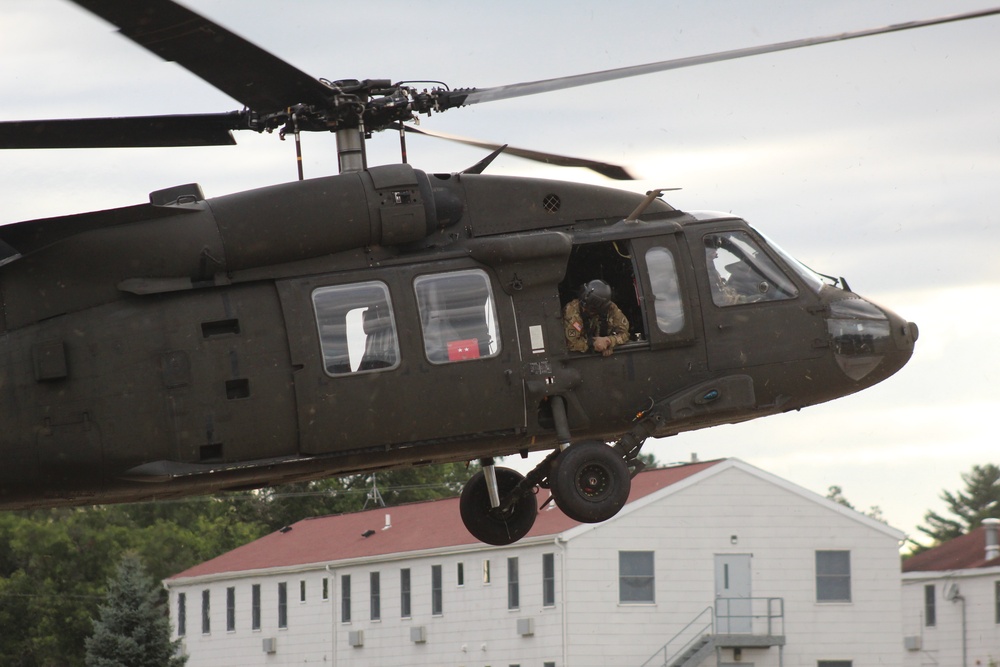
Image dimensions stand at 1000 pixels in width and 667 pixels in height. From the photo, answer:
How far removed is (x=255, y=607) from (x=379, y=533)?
5224 millimetres

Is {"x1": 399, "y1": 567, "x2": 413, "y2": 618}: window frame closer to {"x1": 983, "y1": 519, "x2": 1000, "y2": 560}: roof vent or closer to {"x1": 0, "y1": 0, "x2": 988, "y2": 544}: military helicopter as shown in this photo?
{"x1": 983, "y1": 519, "x2": 1000, "y2": 560}: roof vent

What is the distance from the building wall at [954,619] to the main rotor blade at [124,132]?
38739 millimetres

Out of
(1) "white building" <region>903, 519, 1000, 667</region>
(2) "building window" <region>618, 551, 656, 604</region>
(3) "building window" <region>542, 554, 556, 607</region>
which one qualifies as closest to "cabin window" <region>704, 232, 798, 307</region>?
(2) "building window" <region>618, 551, 656, 604</region>

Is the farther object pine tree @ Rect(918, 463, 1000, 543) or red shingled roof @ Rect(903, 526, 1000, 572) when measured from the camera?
pine tree @ Rect(918, 463, 1000, 543)

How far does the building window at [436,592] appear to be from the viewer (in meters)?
47.9

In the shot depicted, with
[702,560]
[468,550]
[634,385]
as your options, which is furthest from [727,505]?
[634,385]

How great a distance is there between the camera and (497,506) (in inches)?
661

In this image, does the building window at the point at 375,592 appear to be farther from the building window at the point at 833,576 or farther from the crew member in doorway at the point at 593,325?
the crew member in doorway at the point at 593,325

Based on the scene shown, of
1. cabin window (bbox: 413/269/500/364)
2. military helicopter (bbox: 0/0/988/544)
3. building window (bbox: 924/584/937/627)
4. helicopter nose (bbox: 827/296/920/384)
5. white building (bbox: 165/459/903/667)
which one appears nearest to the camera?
military helicopter (bbox: 0/0/988/544)

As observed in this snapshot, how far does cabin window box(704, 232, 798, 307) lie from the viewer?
623 inches

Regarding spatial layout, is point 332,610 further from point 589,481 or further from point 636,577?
point 589,481

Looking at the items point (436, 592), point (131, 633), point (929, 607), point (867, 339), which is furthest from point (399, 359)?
point (929, 607)

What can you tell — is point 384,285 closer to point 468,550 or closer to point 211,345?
point 211,345

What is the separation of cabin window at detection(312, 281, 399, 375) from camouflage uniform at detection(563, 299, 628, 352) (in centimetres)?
174
